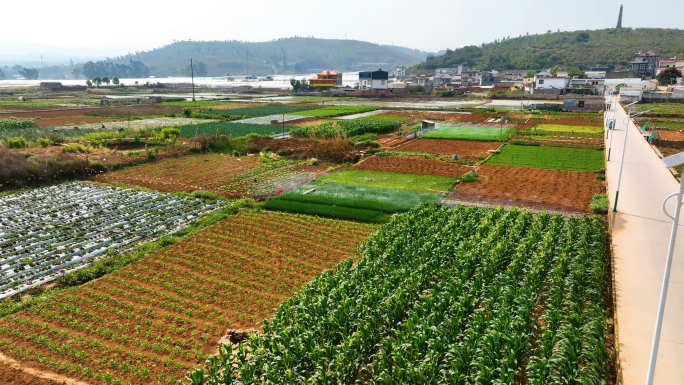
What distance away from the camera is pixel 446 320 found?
344 inches

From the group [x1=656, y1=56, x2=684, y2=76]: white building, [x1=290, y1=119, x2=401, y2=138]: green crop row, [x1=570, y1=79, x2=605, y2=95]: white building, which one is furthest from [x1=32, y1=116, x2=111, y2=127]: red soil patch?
[x1=656, y1=56, x2=684, y2=76]: white building

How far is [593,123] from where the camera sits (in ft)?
149

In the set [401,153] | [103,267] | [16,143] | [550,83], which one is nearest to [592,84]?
[550,83]

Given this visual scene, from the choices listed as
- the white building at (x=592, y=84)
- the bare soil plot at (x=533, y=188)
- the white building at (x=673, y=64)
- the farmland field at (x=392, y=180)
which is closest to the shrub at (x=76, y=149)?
the farmland field at (x=392, y=180)

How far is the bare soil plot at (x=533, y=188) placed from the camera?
18.8m

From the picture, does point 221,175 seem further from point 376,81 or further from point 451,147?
point 376,81

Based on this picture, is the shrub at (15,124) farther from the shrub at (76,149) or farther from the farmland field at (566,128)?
the farmland field at (566,128)

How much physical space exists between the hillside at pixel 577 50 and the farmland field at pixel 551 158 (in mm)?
124587

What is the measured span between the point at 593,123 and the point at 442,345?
46404 mm

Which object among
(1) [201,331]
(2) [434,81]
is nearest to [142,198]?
(1) [201,331]

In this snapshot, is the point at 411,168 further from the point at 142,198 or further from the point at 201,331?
the point at 201,331

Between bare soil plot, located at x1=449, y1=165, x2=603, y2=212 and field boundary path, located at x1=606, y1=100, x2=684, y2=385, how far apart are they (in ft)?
4.44

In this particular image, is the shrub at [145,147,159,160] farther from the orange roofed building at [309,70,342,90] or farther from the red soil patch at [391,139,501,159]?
the orange roofed building at [309,70,342,90]

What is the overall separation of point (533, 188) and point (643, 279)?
1055 cm
